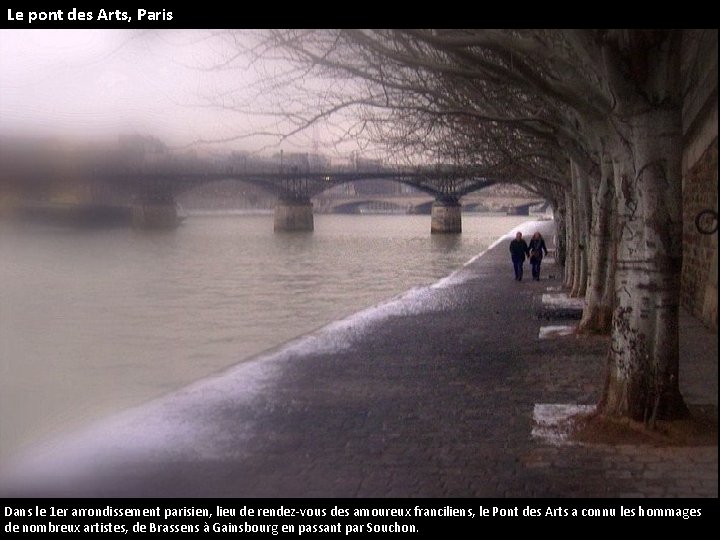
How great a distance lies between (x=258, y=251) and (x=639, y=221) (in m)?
59.2

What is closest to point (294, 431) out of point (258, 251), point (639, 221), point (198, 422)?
point (198, 422)

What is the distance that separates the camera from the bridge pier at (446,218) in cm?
9325

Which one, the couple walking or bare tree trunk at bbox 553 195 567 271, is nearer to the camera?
the couple walking

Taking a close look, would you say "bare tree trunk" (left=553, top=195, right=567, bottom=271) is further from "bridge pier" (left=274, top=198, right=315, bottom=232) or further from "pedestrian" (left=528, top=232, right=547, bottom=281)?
"bridge pier" (left=274, top=198, right=315, bottom=232)

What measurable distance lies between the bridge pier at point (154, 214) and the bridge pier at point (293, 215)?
50.3 feet

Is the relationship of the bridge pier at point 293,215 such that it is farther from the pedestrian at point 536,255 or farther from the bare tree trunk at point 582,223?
the bare tree trunk at point 582,223

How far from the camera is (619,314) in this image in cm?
761

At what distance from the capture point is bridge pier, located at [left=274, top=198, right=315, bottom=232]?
101 metres

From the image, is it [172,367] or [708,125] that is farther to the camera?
[172,367]

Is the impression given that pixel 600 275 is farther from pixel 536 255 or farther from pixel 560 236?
pixel 560 236

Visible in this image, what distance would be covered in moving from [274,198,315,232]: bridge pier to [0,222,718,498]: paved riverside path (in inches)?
3477

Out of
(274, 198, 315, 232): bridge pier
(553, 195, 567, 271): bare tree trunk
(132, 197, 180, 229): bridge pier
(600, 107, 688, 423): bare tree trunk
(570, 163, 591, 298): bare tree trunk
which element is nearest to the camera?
(600, 107, 688, 423): bare tree trunk

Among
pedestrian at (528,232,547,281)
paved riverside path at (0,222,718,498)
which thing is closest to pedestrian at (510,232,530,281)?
pedestrian at (528,232,547,281)

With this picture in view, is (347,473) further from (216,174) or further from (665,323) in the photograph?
(216,174)
